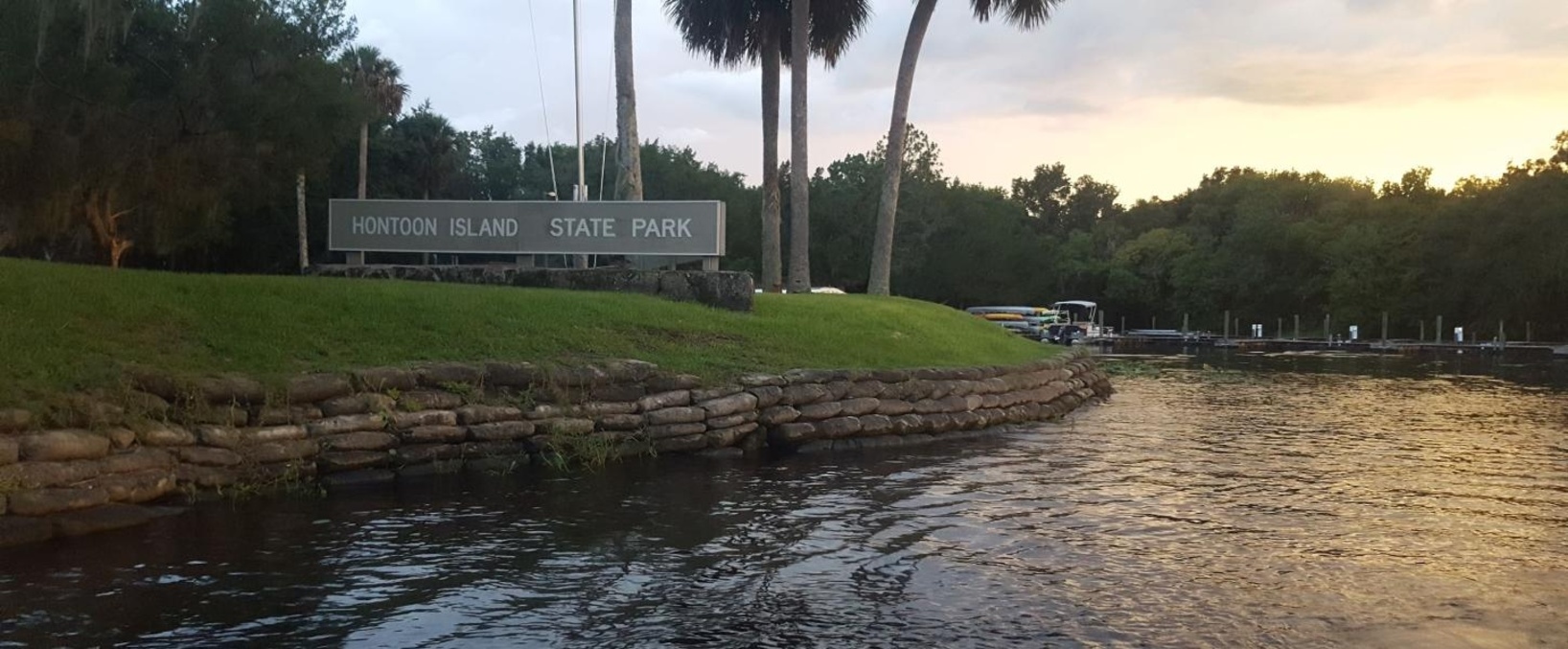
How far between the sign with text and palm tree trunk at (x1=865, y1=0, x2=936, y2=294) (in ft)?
32.4

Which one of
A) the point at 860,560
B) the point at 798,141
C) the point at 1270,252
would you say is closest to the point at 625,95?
the point at 798,141

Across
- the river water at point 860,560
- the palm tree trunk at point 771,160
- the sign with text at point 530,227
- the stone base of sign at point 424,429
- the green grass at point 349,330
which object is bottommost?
the river water at point 860,560

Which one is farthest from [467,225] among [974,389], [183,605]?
[183,605]

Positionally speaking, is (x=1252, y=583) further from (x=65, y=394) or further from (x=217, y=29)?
(x=217, y=29)

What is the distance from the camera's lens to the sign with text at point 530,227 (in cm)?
1795

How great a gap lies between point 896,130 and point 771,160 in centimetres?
309

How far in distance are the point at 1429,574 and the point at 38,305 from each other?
36.2 feet

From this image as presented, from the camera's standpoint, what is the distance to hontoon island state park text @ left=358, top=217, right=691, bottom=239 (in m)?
18.0

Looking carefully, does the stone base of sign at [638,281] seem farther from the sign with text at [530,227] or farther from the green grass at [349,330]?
the green grass at [349,330]

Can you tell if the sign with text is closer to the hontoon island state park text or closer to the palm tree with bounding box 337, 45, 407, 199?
the hontoon island state park text

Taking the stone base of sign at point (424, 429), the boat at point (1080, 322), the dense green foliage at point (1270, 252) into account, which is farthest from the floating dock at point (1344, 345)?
the stone base of sign at point (424, 429)

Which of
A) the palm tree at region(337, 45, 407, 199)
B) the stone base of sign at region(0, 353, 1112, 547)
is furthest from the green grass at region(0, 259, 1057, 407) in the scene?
the palm tree at region(337, 45, 407, 199)

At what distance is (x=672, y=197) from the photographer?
62.8 m

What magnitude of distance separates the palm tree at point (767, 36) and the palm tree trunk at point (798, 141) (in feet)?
0.49
